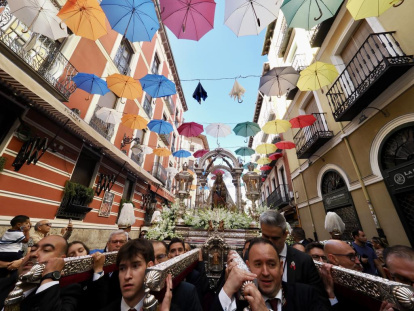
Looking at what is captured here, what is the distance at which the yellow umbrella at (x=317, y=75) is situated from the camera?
247 inches

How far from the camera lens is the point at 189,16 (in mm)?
4508

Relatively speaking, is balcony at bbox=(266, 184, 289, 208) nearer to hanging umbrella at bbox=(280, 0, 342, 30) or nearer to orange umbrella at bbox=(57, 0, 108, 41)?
hanging umbrella at bbox=(280, 0, 342, 30)

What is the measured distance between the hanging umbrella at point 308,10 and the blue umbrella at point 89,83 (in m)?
6.27

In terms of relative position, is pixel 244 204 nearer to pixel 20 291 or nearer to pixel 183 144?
pixel 20 291

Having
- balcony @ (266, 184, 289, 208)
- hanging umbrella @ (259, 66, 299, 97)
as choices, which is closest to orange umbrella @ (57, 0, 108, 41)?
hanging umbrella @ (259, 66, 299, 97)

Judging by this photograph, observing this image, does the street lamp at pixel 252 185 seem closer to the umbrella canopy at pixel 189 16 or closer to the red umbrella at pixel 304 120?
the red umbrella at pixel 304 120

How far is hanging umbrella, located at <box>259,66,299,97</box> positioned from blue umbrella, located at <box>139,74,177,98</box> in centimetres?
374

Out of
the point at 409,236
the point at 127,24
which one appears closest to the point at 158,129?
the point at 127,24

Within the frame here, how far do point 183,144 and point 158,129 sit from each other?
15856 mm

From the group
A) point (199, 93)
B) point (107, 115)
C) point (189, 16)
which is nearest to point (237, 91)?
point (199, 93)

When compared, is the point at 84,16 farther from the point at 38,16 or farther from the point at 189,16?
the point at 189,16

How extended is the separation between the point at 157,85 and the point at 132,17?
254 centimetres

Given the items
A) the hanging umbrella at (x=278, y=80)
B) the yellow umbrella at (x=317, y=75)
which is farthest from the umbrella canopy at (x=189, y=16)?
the yellow umbrella at (x=317, y=75)

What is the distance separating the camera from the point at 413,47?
16.1 feet
